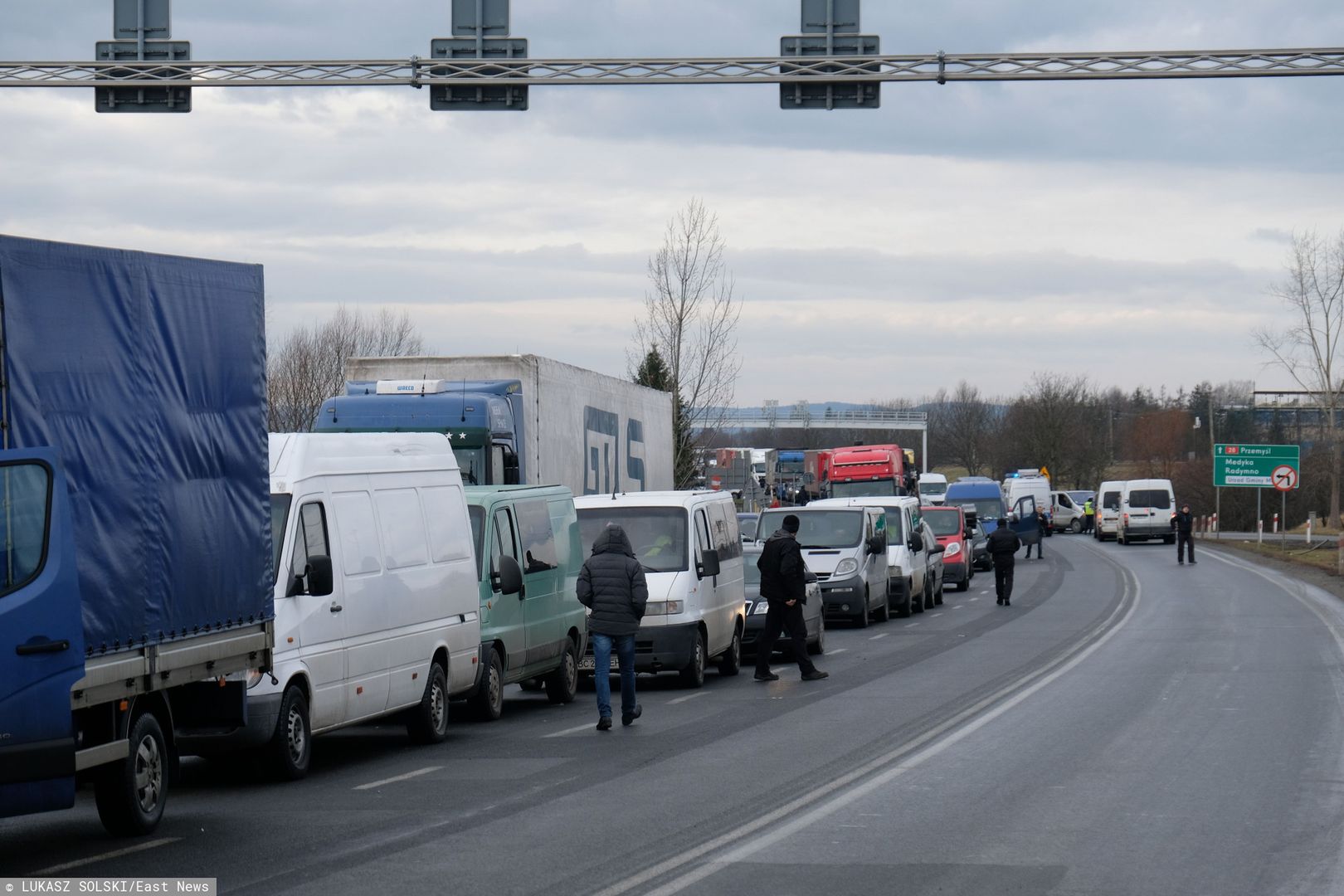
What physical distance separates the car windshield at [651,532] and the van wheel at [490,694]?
9.70ft

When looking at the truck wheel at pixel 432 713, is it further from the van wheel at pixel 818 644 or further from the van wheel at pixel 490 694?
the van wheel at pixel 818 644

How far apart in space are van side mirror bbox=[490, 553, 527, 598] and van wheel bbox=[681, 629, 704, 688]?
3128 mm

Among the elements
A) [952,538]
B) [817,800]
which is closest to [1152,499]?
[952,538]

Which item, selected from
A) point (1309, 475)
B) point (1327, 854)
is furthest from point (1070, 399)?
point (1327, 854)

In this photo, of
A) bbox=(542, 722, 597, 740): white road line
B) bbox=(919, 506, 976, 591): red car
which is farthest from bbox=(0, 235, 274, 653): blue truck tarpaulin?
bbox=(919, 506, 976, 591): red car

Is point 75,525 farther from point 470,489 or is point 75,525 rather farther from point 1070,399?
point 1070,399

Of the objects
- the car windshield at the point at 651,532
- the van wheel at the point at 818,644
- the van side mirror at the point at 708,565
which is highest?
Result: the car windshield at the point at 651,532

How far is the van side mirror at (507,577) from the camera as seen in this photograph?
49.0 feet

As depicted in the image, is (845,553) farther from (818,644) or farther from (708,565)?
(708,565)

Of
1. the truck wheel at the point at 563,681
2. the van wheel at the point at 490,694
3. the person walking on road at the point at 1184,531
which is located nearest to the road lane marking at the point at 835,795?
the van wheel at the point at 490,694

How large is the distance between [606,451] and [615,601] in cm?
1277

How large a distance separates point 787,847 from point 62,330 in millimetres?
4551

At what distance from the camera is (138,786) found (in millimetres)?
9016

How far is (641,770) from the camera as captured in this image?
11.6 metres
